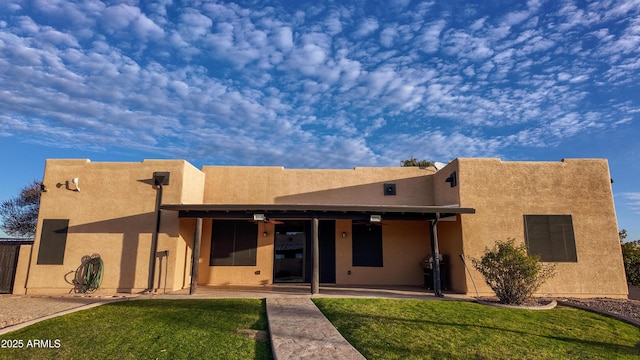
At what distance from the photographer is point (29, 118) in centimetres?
1491

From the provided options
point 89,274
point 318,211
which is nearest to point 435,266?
point 318,211

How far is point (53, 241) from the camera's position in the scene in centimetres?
1028

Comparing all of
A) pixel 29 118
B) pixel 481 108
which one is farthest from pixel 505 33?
pixel 29 118

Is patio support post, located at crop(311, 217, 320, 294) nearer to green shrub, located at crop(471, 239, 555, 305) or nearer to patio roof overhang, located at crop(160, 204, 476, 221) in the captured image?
patio roof overhang, located at crop(160, 204, 476, 221)

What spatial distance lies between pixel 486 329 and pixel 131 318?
706 cm

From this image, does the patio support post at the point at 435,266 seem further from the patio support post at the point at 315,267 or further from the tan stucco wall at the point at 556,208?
the patio support post at the point at 315,267

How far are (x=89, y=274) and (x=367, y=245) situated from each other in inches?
359

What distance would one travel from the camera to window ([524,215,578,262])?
10.1m

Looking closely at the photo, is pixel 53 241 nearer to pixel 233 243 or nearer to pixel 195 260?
pixel 195 260

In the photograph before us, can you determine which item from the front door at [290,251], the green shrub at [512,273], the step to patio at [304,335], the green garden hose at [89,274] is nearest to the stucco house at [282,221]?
the green garden hose at [89,274]

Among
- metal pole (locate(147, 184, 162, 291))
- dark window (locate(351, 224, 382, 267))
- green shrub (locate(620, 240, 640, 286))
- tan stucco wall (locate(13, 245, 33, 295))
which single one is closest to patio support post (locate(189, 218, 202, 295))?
metal pole (locate(147, 184, 162, 291))

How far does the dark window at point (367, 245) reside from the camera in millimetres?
12164

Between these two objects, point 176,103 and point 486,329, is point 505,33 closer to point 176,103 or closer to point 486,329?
point 486,329

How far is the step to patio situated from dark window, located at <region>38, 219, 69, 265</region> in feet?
24.1
